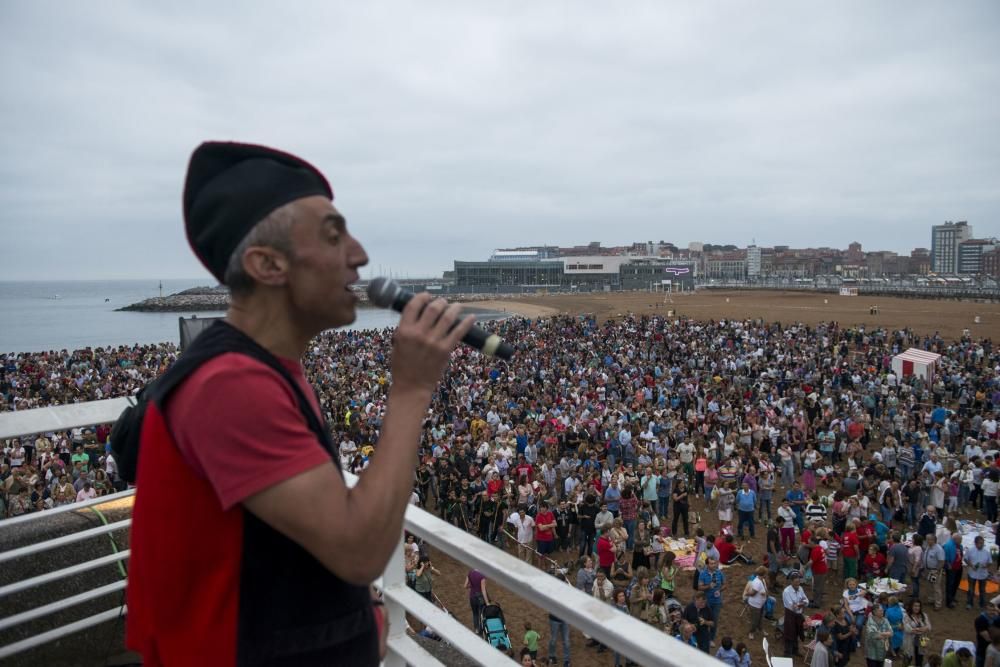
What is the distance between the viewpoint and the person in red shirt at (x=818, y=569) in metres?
9.01

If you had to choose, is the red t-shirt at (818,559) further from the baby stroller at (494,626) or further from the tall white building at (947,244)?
the tall white building at (947,244)

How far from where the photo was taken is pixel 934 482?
11.7 meters

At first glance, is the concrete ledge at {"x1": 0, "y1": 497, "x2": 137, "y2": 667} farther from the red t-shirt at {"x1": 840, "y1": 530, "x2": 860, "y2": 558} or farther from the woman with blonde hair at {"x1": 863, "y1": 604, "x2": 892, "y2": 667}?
the red t-shirt at {"x1": 840, "y1": 530, "x2": 860, "y2": 558}

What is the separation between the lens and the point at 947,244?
19575 centimetres

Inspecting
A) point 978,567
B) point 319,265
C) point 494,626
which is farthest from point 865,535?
point 319,265

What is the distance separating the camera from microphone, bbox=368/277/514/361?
3.99 ft

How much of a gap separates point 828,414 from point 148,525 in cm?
1782

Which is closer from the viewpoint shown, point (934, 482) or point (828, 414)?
point (934, 482)

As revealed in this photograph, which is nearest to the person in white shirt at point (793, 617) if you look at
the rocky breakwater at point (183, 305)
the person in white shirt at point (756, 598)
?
the person in white shirt at point (756, 598)

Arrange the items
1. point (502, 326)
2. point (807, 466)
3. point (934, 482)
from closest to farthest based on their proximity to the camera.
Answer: point (934, 482)
point (807, 466)
point (502, 326)

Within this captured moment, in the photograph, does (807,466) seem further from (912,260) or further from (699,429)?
(912,260)

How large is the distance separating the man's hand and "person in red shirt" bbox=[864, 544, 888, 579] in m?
10.3

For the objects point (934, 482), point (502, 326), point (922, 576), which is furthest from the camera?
point (502, 326)

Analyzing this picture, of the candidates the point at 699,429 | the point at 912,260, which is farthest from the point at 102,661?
the point at 912,260
